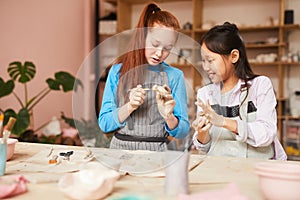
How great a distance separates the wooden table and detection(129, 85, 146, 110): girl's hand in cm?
18

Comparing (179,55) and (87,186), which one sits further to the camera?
(179,55)

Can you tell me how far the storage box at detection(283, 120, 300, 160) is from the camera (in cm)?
307

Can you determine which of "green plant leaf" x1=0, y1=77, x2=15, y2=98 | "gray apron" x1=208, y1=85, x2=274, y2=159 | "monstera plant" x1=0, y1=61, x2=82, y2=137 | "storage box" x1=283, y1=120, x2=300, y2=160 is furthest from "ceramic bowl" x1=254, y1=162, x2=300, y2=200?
"storage box" x1=283, y1=120, x2=300, y2=160

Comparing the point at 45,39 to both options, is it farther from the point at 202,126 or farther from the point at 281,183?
the point at 281,183

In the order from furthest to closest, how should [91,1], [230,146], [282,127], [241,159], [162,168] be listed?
[91,1], [282,127], [230,146], [241,159], [162,168]

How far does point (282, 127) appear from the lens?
329 cm

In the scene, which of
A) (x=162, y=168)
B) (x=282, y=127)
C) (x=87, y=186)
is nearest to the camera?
(x=87, y=186)

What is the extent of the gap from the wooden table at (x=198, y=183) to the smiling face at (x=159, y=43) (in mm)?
299

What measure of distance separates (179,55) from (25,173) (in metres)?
0.50

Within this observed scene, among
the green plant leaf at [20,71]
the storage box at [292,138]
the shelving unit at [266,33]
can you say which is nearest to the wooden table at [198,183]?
the green plant leaf at [20,71]

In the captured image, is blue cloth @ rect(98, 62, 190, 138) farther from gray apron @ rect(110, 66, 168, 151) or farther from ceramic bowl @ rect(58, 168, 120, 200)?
ceramic bowl @ rect(58, 168, 120, 200)

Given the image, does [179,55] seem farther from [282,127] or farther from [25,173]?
[282,127]

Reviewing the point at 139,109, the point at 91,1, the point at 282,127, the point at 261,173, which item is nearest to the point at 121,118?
the point at 139,109

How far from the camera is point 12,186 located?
771 millimetres
